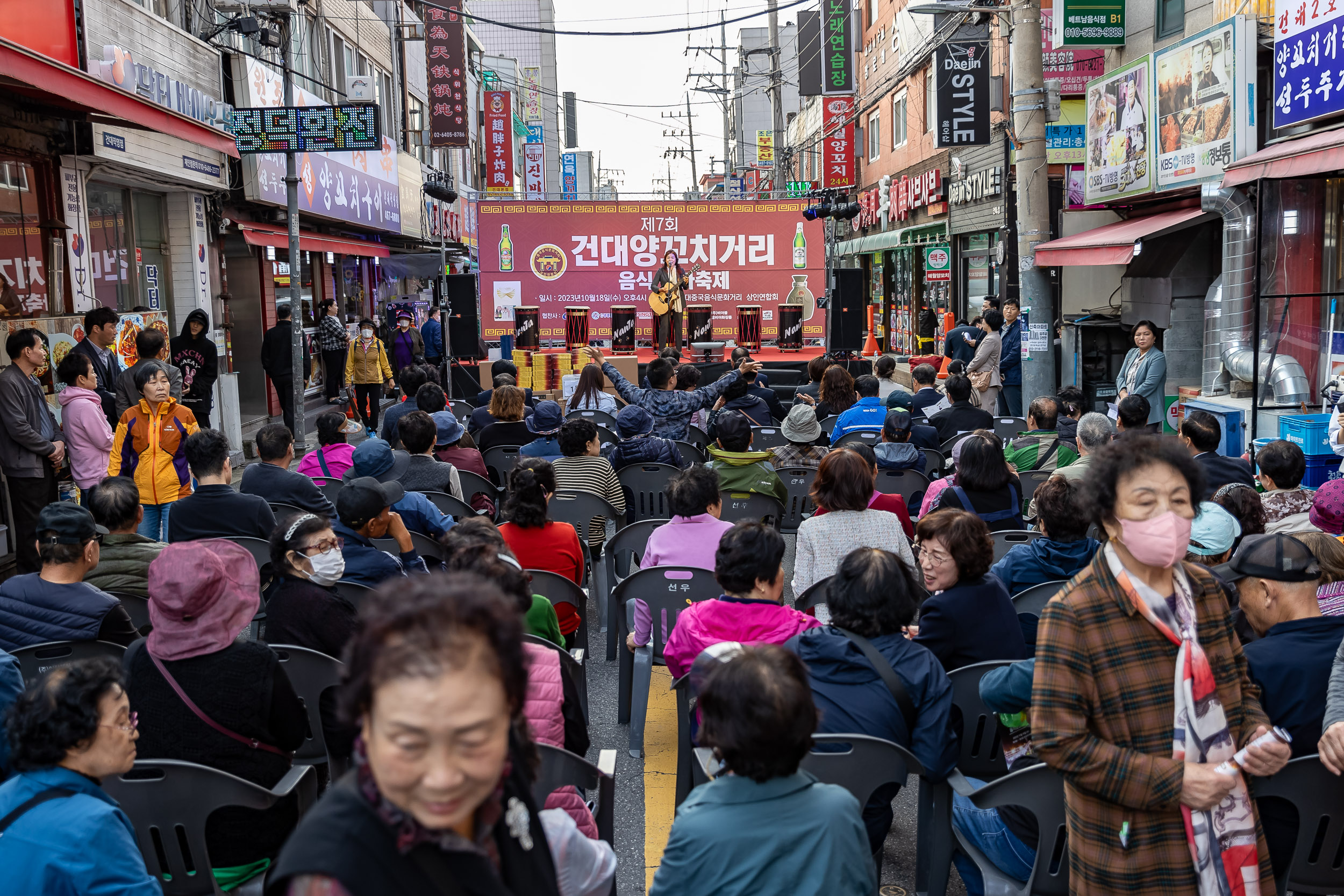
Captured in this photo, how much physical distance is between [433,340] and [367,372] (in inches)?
111

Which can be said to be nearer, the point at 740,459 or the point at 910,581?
the point at 910,581

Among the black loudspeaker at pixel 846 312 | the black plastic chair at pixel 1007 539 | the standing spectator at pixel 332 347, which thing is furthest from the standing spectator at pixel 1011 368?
the black plastic chair at pixel 1007 539

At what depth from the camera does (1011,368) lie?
13820mm

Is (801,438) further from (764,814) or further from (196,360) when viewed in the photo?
(196,360)

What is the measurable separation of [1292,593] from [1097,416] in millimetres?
3509

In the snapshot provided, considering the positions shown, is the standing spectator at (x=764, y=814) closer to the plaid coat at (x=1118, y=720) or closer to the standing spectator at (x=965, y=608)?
the plaid coat at (x=1118, y=720)

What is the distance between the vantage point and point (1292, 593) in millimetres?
2869

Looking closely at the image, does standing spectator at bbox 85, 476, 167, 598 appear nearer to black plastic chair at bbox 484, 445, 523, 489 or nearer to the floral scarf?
black plastic chair at bbox 484, 445, 523, 489

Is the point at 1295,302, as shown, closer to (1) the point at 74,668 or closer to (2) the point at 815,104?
(1) the point at 74,668

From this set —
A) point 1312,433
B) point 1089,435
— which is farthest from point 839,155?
point 1089,435

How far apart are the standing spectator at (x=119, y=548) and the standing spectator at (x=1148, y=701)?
3598 mm

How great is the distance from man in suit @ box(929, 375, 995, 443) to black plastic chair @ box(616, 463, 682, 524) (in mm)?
2226

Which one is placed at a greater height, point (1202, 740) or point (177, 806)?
point (1202, 740)

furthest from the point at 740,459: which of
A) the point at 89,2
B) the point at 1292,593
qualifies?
the point at 89,2
